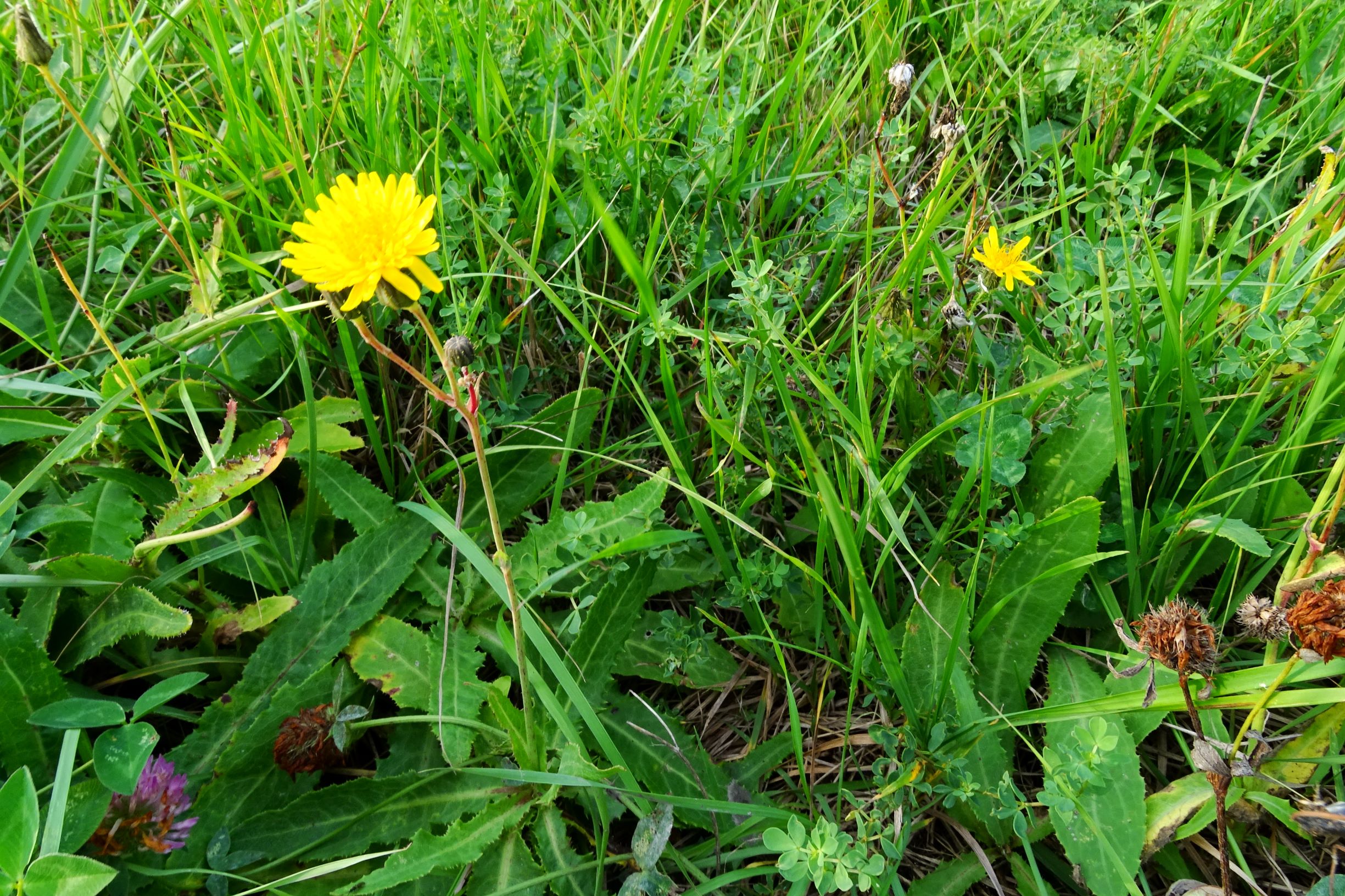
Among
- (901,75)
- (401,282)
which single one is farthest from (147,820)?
(901,75)

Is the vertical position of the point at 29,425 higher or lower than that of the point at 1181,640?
higher

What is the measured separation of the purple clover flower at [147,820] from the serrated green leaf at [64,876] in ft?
0.38

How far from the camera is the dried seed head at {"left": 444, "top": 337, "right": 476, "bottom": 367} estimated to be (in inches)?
41.1

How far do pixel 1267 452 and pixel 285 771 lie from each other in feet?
6.11

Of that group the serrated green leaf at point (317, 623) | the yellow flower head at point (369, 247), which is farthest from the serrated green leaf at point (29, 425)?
the yellow flower head at point (369, 247)

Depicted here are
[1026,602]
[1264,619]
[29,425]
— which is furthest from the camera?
[29,425]

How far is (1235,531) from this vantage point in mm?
1387

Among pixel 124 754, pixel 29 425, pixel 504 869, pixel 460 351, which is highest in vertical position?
pixel 460 351

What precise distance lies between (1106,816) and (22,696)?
1.77m

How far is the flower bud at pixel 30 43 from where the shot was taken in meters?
1.47

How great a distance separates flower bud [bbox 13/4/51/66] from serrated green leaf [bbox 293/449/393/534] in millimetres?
849

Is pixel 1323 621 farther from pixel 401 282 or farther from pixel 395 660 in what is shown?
pixel 395 660

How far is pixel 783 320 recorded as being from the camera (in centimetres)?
159

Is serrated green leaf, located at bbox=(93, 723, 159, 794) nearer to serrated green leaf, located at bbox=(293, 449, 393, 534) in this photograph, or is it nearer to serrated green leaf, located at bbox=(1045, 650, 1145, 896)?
serrated green leaf, located at bbox=(293, 449, 393, 534)
